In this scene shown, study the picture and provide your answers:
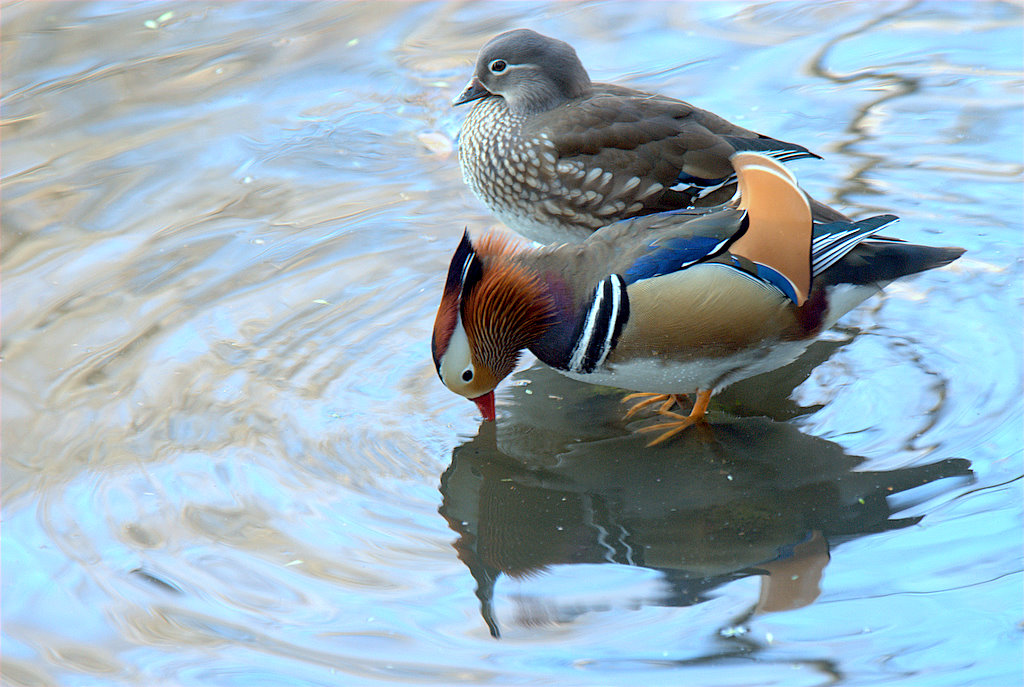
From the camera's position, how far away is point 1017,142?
4883 millimetres

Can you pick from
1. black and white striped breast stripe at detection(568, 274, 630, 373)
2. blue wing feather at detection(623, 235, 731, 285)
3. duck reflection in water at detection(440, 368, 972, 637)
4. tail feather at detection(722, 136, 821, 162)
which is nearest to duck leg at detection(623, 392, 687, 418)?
duck reflection in water at detection(440, 368, 972, 637)

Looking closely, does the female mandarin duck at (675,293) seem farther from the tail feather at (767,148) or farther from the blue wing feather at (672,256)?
the tail feather at (767,148)

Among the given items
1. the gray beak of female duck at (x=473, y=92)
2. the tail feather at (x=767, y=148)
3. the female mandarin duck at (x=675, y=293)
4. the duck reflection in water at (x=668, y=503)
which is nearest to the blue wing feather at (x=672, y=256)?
the female mandarin duck at (x=675, y=293)

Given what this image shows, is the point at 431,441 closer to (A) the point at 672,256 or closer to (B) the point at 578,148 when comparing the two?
(A) the point at 672,256

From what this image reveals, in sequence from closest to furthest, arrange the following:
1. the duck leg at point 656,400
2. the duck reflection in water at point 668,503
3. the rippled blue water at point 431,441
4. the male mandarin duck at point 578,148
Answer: the rippled blue water at point 431,441, the duck reflection in water at point 668,503, the duck leg at point 656,400, the male mandarin duck at point 578,148

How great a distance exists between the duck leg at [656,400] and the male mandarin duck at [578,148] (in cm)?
67

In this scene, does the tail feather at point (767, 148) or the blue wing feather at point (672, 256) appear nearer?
the blue wing feather at point (672, 256)

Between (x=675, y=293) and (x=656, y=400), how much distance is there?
66 cm

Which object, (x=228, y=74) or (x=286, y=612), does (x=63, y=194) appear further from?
(x=286, y=612)

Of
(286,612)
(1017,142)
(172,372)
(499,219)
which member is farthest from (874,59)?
(286,612)

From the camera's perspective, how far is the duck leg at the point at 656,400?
3730mm

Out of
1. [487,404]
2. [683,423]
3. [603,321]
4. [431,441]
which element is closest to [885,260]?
[683,423]

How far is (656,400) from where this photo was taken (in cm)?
382

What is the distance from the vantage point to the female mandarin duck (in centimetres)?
327
